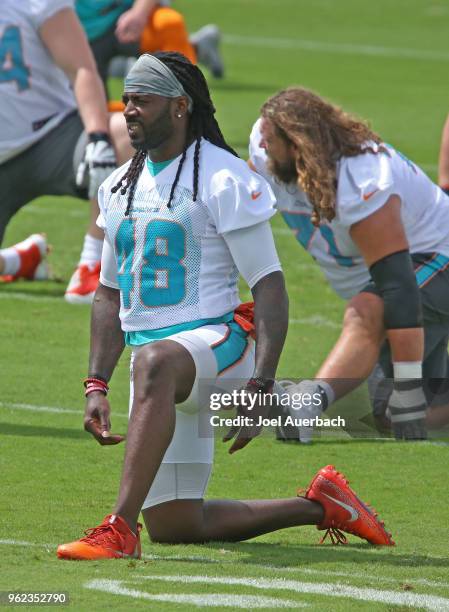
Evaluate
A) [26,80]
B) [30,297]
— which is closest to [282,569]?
[26,80]

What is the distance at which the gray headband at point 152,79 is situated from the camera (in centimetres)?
543

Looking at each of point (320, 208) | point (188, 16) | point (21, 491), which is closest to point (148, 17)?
point (320, 208)

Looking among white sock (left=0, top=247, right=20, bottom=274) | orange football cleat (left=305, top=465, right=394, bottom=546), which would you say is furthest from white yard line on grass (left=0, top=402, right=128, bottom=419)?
white sock (left=0, top=247, right=20, bottom=274)

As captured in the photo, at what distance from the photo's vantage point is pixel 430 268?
7.47m

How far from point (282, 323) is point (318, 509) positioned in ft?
2.83

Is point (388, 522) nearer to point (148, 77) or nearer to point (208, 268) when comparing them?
point (208, 268)

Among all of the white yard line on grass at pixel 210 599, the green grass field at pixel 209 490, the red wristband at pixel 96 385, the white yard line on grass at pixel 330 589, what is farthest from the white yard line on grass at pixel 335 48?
the white yard line on grass at pixel 210 599

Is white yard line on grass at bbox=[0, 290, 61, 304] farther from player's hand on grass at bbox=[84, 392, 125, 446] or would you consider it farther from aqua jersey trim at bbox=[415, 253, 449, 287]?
player's hand on grass at bbox=[84, 392, 125, 446]

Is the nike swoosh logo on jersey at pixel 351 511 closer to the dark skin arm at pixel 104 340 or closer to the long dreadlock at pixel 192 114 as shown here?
the dark skin arm at pixel 104 340

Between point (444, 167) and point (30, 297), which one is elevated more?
point (444, 167)

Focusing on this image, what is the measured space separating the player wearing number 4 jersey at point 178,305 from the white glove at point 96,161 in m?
2.98

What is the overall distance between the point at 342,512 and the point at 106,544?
3.48ft

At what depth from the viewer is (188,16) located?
24.8m

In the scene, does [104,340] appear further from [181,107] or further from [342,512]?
[342,512]
